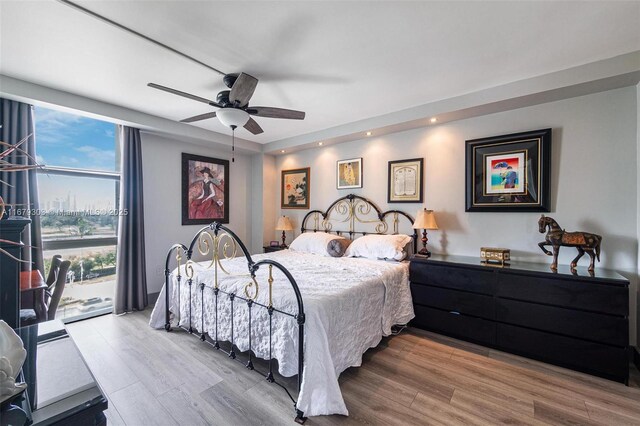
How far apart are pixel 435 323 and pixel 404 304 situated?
40cm

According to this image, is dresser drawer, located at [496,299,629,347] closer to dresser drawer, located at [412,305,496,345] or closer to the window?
dresser drawer, located at [412,305,496,345]

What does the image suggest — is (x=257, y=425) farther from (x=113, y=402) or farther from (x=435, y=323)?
(x=435, y=323)

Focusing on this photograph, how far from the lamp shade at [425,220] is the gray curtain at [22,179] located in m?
4.19

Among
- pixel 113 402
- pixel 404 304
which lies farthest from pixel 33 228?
pixel 404 304

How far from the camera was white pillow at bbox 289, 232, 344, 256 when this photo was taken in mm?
4090

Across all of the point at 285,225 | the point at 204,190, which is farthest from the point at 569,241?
the point at 204,190

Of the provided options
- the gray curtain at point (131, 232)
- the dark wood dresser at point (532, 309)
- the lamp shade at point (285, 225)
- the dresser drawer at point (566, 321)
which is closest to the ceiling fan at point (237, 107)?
the gray curtain at point (131, 232)

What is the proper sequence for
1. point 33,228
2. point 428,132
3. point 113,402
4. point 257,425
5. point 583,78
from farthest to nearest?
point 428,132, point 33,228, point 583,78, point 113,402, point 257,425

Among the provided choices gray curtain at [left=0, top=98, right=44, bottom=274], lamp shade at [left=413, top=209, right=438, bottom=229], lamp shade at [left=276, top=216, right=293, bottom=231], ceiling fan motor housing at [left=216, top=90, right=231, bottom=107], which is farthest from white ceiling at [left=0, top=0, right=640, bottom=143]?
lamp shade at [left=276, top=216, right=293, bottom=231]

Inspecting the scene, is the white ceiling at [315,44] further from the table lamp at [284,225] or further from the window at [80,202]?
the table lamp at [284,225]

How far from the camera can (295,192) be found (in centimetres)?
517

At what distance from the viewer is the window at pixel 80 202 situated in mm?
3285

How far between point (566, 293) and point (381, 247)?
1.80m

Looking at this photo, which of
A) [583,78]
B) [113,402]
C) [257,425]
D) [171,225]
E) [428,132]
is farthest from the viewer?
[171,225]
